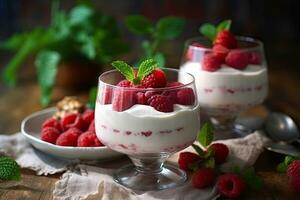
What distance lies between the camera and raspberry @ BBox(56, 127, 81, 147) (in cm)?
116

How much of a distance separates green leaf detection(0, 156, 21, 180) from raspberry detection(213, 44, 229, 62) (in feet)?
1.65

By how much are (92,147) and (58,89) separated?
69 cm

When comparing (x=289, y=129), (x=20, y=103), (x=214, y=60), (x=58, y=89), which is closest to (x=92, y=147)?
(x=214, y=60)

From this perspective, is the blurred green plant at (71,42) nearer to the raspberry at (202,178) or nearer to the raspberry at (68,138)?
the raspberry at (68,138)

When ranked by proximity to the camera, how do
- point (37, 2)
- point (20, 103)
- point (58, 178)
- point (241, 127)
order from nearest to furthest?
point (58, 178)
point (241, 127)
point (20, 103)
point (37, 2)

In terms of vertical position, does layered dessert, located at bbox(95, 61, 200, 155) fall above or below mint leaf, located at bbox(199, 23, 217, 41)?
below

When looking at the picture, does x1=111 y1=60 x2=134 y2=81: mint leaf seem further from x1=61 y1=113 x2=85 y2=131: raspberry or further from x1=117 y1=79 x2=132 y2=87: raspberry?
x1=61 y1=113 x2=85 y2=131: raspberry

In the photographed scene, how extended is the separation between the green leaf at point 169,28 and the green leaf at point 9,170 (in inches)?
25.1

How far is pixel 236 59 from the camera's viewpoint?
49.3 inches

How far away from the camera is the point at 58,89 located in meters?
1.79

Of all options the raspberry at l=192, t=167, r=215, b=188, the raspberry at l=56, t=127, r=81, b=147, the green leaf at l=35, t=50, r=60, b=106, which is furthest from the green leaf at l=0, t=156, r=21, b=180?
the green leaf at l=35, t=50, r=60, b=106

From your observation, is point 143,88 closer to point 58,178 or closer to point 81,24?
point 58,178

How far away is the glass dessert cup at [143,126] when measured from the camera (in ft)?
3.22

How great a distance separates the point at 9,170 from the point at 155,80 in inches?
12.9
